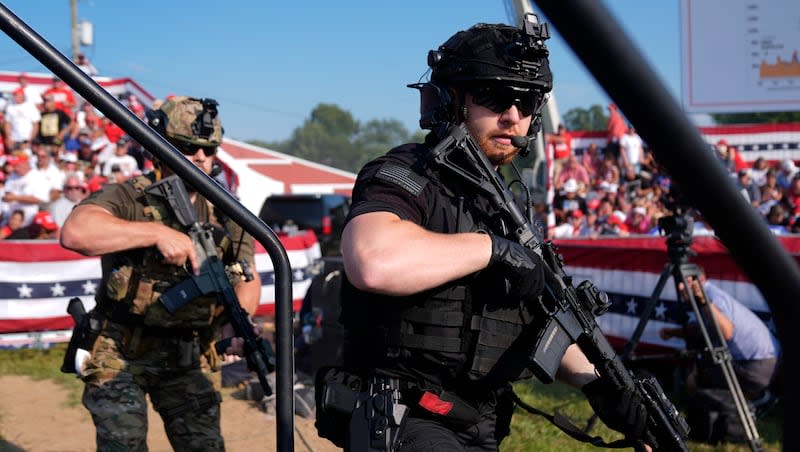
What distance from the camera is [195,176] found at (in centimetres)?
161

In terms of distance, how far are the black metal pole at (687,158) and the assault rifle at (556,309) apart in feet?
4.88

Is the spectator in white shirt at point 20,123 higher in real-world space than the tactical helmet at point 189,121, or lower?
higher

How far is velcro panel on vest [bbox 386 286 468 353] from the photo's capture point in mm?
2197

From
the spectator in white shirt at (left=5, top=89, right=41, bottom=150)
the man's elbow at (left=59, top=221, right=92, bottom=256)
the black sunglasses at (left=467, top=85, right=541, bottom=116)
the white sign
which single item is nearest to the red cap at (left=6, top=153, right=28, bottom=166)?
the spectator in white shirt at (left=5, top=89, right=41, bottom=150)

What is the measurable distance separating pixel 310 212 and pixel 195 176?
15648 millimetres

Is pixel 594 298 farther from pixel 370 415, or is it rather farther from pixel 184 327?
pixel 184 327

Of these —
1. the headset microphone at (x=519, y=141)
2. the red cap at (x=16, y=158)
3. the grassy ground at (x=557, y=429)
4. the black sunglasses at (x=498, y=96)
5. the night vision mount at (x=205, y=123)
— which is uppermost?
the red cap at (x=16, y=158)

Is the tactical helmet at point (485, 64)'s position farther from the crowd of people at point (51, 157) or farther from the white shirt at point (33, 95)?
the white shirt at point (33, 95)

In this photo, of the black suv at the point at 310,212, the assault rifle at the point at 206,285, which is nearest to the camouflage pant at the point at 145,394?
the assault rifle at the point at 206,285

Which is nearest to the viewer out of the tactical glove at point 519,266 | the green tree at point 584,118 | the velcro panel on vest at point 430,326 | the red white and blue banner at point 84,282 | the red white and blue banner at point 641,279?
the tactical glove at point 519,266

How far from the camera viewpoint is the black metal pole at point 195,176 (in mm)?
1448

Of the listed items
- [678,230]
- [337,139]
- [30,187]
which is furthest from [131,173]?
[337,139]

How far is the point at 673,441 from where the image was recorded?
246 cm

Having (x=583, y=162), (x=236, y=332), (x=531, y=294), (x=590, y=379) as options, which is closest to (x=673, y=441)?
(x=590, y=379)
